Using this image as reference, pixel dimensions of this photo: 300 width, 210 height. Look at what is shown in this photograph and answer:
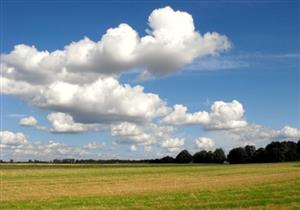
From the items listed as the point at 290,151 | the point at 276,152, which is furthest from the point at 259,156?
the point at 290,151

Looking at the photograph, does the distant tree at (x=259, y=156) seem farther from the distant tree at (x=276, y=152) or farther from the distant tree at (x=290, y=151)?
the distant tree at (x=290, y=151)

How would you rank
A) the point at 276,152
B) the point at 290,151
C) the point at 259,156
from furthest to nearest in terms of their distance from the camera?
the point at 259,156, the point at 290,151, the point at 276,152

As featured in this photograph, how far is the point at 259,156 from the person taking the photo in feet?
638

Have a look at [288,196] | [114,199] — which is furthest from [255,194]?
[114,199]

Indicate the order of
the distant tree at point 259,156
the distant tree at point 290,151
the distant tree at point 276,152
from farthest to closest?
the distant tree at point 259,156
the distant tree at point 290,151
the distant tree at point 276,152

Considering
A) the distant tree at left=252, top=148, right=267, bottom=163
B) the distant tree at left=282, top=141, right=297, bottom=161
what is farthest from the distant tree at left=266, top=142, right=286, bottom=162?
the distant tree at left=252, top=148, right=267, bottom=163

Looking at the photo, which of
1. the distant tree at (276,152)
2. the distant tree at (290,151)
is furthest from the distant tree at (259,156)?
the distant tree at (290,151)

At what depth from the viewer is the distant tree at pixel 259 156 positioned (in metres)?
190

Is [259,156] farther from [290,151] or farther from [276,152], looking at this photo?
[290,151]

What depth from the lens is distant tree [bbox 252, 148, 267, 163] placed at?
7490 inches

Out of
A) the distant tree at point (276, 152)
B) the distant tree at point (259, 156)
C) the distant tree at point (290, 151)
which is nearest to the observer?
the distant tree at point (276, 152)

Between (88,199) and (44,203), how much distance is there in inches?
121

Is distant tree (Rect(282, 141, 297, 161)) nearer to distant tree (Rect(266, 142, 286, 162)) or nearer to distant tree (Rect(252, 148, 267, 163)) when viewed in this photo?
distant tree (Rect(266, 142, 286, 162))

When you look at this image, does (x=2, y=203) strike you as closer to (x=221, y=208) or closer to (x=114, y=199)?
(x=114, y=199)
